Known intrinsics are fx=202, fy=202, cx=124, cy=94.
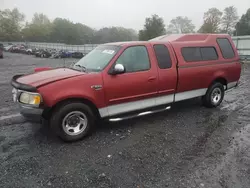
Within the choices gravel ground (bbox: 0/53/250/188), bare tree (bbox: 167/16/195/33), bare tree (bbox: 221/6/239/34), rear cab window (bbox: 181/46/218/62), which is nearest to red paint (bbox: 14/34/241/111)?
rear cab window (bbox: 181/46/218/62)

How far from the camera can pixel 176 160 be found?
328 centimetres

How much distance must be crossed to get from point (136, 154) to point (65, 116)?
1.44m

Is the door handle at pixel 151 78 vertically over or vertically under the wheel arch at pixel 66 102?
over

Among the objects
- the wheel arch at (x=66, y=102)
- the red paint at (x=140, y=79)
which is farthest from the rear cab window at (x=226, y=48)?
the wheel arch at (x=66, y=102)

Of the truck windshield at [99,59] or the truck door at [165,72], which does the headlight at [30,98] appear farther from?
the truck door at [165,72]

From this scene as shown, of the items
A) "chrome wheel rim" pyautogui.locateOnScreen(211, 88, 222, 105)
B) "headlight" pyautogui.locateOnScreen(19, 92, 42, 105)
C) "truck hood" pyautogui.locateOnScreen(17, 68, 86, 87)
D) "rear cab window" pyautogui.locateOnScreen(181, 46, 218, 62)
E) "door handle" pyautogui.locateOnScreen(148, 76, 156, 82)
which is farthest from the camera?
"chrome wheel rim" pyautogui.locateOnScreen(211, 88, 222, 105)

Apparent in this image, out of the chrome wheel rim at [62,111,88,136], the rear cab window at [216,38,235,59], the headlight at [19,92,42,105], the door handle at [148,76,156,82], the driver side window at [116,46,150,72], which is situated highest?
the rear cab window at [216,38,235,59]

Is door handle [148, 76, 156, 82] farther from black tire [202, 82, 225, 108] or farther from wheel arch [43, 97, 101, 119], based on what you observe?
black tire [202, 82, 225, 108]

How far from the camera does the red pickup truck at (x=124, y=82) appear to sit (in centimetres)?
359

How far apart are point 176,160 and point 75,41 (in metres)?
78.2

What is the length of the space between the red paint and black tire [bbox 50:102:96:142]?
173mm

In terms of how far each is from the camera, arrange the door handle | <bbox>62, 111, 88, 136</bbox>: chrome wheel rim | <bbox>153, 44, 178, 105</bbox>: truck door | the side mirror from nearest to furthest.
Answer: <bbox>62, 111, 88, 136</bbox>: chrome wheel rim
the side mirror
the door handle
<bbox>153, 44, 178, 105</bbox>: truck door

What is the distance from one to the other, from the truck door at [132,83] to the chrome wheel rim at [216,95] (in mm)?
2178

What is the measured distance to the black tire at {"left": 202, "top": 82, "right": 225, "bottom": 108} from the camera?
561 centimetres
